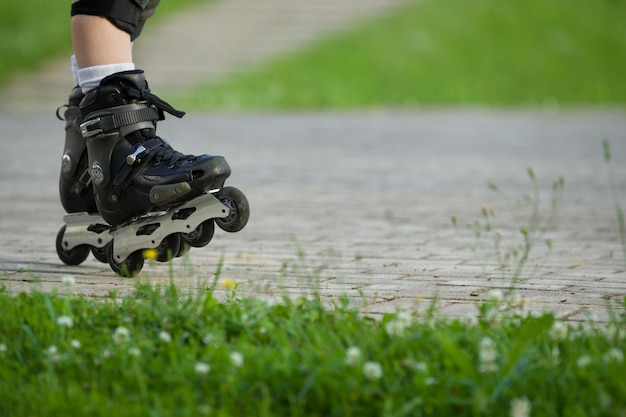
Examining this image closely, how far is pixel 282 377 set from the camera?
2.63 m

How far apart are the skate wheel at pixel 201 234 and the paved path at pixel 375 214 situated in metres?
0.09

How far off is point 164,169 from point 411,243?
171 cm

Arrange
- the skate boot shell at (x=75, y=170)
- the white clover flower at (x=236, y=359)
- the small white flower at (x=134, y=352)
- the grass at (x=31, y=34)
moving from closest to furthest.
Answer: the white clover flower at (x=236, y=359) < the small white flower at (x=134, y=352) < the skate boot shell at (x=75, y=170) < the grass at (x=31, y=34)

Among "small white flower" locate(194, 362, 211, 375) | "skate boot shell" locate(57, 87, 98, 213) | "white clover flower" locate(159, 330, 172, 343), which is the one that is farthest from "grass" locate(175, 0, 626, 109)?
"small white flower" locate(194, 362, 211, 375)

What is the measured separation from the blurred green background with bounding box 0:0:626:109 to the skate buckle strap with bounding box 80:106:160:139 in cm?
1243

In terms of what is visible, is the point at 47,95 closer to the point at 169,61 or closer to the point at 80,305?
the point at 169,61

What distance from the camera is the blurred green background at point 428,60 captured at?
18281 mm

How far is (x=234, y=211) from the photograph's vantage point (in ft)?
13.4

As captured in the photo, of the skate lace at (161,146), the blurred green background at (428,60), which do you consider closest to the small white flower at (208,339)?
the skate lace at (161,146)

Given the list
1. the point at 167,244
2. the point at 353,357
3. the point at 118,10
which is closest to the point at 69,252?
the point at 167,244

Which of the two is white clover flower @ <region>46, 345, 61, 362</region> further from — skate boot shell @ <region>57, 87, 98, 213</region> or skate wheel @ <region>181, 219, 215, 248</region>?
skate boot shell @ <region>57, 87, 98, 213</region>

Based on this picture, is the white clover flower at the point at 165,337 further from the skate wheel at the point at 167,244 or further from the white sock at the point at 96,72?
the white sock at the point at 96,72

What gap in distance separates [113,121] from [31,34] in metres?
16.8

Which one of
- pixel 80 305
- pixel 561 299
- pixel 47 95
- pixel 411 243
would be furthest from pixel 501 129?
pixel 80 305
